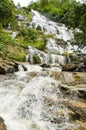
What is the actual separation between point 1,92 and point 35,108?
235 centimetres

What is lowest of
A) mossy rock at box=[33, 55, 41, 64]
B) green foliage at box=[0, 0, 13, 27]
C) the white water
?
the white water

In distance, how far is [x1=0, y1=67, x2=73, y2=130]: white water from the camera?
9.59 m

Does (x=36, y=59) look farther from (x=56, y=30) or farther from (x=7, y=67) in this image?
(x=56, y=30)

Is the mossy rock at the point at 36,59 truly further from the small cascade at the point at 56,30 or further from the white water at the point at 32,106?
the small cascade at the point at 56,30

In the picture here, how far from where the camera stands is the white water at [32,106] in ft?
31.4

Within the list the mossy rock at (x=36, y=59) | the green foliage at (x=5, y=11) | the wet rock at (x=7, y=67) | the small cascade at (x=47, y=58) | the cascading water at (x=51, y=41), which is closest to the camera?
the wet rock at (x=7, y=67)

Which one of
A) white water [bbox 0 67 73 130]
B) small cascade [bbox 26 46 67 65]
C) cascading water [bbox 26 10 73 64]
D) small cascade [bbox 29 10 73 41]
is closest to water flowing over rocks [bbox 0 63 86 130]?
white water [bbox 0 67 73 130]

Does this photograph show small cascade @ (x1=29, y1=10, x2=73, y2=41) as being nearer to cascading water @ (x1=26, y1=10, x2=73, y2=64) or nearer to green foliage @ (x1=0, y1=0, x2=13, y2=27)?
cascading water @ (x1=26, y1=10, x2=73, y2=64)

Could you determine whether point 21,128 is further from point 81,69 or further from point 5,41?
point 5,41

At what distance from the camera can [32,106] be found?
36.1 feet

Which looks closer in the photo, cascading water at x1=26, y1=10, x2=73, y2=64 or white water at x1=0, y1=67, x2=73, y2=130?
white water at x1=0, y1=67, x2=73, y2=130

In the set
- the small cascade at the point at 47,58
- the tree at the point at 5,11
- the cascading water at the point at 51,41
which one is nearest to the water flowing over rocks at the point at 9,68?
the small cascade at the point at 47,58

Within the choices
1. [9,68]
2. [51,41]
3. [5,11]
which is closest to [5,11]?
→ [5,11]

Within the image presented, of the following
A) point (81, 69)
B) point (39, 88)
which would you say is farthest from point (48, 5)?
point (39, 88)
